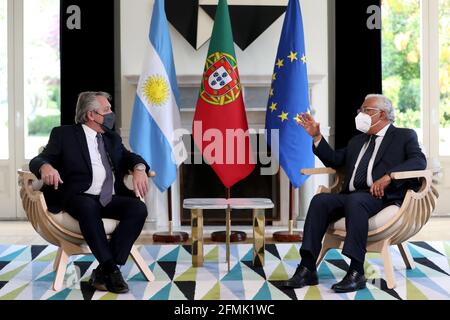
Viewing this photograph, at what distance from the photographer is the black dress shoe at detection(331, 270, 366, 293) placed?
344cm

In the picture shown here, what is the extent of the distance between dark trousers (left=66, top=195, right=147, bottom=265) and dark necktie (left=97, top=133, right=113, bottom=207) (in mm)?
30

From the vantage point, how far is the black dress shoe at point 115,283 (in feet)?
11.3

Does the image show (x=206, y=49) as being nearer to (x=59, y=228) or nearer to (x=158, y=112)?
(x=158, y=112)

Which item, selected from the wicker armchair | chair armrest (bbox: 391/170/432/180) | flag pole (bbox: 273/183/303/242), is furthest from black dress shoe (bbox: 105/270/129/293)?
flag pole (bbox: 273/183/303/242)

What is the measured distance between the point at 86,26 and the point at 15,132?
1.29 m

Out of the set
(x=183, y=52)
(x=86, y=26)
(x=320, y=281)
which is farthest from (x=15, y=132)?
(x=320, y=281)

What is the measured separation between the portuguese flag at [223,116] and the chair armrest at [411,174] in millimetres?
1653

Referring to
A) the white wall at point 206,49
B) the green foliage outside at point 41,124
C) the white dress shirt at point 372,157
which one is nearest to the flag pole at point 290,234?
the white wall at point 206,49

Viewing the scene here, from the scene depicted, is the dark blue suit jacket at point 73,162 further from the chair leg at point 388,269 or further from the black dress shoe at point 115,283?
the chair leg at point 388,269

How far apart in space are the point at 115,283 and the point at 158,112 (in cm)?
197

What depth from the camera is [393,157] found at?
3.79m

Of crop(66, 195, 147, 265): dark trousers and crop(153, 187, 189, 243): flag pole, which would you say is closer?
crop(66, 195, 147, 265): dark trousers

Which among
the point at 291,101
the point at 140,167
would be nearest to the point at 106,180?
the point at 140,167

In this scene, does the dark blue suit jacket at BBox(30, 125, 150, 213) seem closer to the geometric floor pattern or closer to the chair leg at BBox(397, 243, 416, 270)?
the geometric floor pattern
